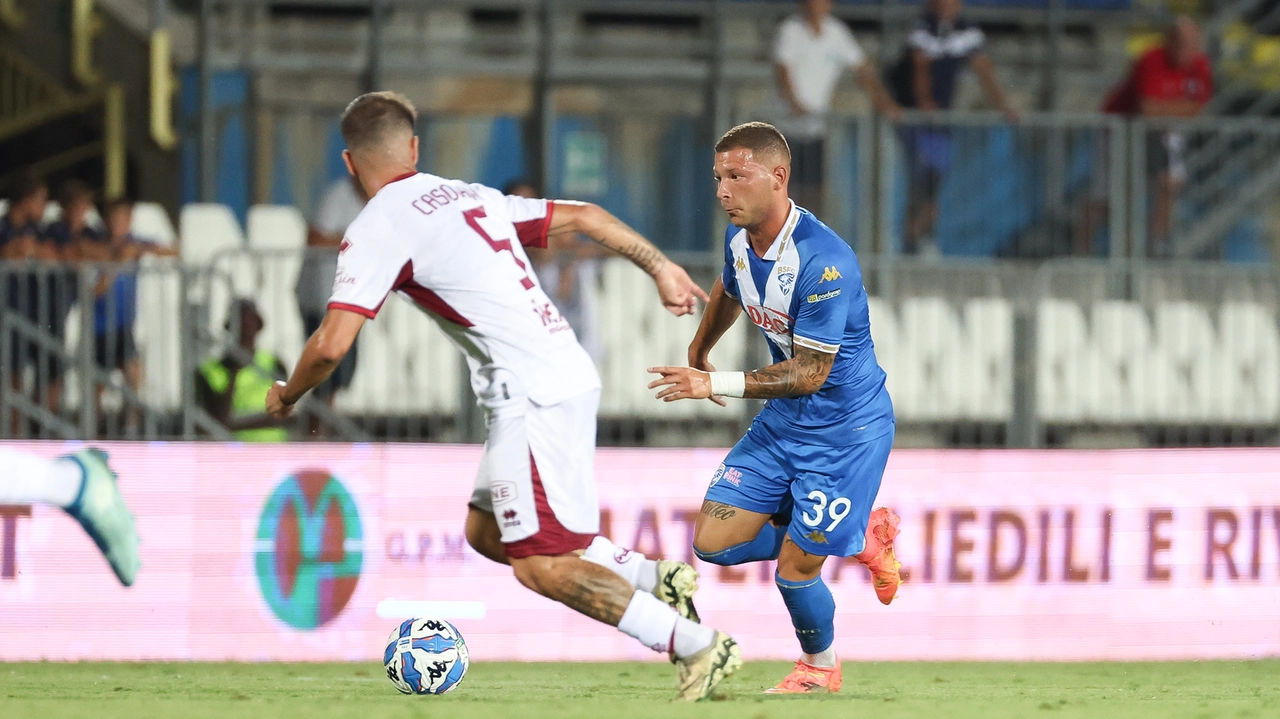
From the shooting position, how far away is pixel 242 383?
37.1 feet

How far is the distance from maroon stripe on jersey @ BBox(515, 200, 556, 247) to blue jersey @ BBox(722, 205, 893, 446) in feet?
2.51

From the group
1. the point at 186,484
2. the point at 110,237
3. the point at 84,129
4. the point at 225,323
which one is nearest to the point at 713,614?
the point at 186,484

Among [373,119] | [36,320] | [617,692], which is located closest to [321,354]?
[373,119]

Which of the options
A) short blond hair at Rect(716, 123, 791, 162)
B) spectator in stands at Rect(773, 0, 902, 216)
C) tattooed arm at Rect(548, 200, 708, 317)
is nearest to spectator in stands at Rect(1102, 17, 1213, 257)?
spectator in stands at Rect(773, 0, 902, 216)

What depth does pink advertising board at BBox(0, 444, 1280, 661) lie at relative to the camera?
9742 mm

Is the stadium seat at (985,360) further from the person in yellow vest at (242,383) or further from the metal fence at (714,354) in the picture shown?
the person in yellow vest at (242,383)

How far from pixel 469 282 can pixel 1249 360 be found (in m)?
7.70

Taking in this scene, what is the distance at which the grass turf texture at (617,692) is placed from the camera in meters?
6.71

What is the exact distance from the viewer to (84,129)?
17.6 metres

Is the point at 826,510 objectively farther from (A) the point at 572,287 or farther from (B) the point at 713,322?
(A) the point at 572,287

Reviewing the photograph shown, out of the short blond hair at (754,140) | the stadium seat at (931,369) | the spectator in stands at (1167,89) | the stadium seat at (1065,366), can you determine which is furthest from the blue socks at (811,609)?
the spectator in stands at (1167,89)

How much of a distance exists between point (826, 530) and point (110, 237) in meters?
7.44

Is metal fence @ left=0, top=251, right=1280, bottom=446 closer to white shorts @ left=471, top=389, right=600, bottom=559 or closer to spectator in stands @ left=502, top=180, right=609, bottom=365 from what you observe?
spectator in stands @ left=502, top=180, right=609, bottom=365

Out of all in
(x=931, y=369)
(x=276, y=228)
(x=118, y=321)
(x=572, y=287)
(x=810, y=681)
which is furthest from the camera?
(x=276, y=228)
